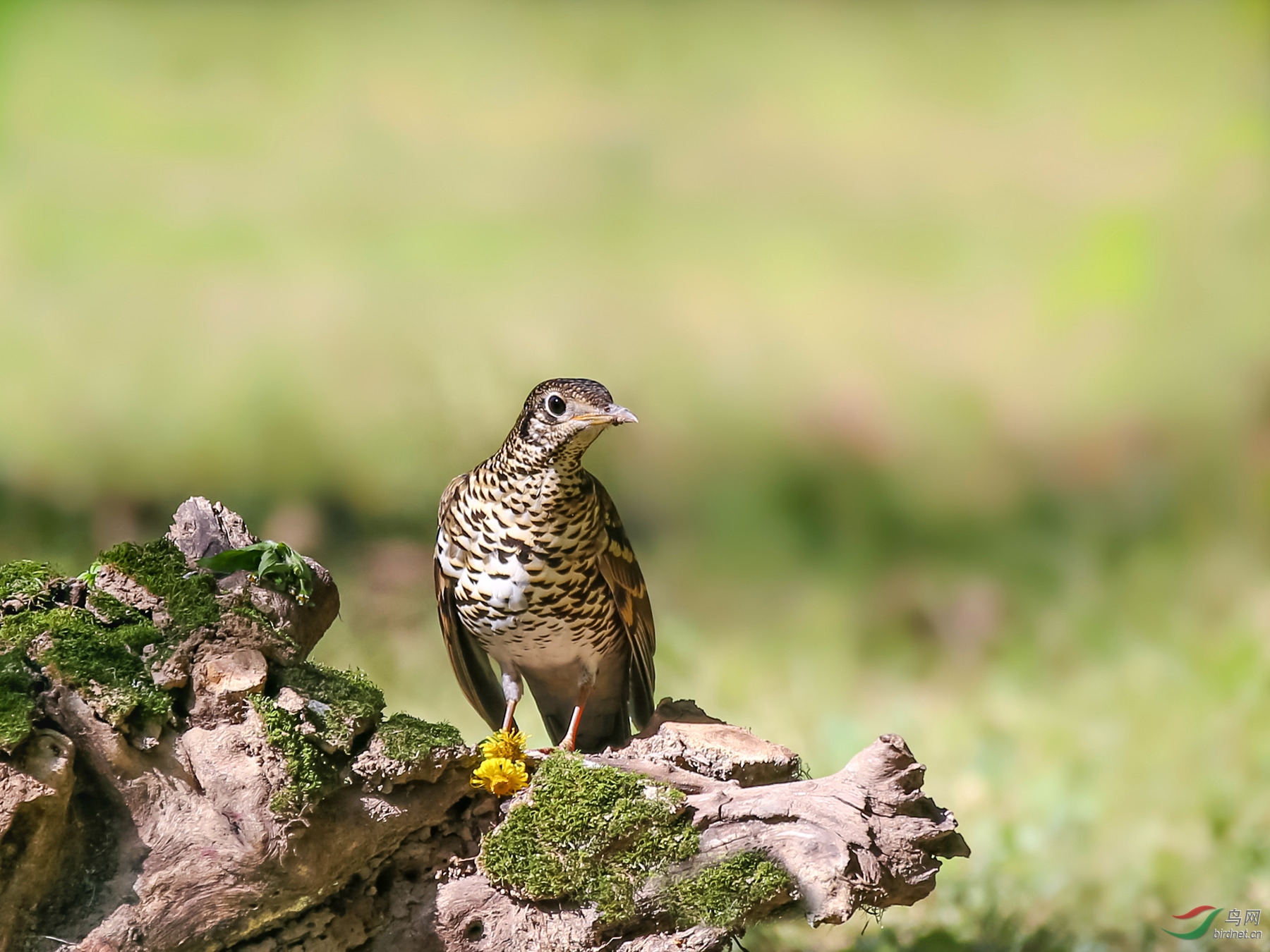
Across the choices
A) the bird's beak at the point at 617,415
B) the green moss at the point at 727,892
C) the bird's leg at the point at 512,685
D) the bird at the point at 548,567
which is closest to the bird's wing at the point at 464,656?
the bird at the point at 548,567

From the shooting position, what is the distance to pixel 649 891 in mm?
2602

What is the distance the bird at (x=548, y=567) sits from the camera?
9.38ft

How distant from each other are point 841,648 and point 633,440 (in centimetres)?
150

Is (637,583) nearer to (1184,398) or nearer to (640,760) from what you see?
(640,760)

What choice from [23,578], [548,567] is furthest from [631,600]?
[23,578]

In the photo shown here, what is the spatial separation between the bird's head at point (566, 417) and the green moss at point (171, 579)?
83cm

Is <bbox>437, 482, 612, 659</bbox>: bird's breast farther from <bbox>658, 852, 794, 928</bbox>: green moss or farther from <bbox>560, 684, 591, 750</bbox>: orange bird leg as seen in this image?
<bbox>658, 852, 794, 928</bbox>: green moss

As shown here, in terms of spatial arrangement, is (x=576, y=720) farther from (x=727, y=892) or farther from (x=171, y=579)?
(x=171, y=579)

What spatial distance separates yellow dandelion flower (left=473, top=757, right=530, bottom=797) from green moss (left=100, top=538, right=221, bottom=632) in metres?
0.69

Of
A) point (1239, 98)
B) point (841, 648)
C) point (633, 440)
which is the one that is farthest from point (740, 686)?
point (1239, 98)

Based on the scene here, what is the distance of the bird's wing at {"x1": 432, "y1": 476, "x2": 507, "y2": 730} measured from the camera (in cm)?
327

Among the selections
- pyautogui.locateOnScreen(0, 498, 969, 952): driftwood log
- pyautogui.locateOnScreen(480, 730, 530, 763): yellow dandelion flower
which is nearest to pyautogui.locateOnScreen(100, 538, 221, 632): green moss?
pyautogui.locateOnScreen(0, 498, 969, 952): driftwood log

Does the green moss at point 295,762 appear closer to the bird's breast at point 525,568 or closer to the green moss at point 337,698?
the green moss at point 337,698

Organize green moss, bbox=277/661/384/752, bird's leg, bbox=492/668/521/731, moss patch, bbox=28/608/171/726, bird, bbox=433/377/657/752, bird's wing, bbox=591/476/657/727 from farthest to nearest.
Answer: bird's leg, bbox=492/668/521/731
bird's wing, bbox=591/476/657/727
bird, bbox=433/377/657/752
green moss, bbox=277/661/384/752
moss patch, bbox=28/608/171/726
